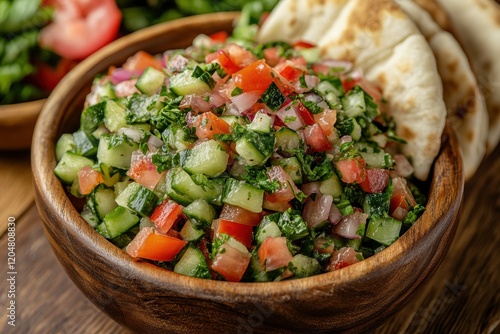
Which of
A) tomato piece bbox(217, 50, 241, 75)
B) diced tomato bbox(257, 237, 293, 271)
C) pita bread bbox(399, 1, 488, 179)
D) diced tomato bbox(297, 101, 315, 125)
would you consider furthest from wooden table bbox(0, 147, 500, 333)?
tomato piece bbox(217, 50, 241, 75)

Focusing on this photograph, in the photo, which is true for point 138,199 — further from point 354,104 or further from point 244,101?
point 354,104

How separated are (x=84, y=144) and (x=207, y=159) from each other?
26.6 inches

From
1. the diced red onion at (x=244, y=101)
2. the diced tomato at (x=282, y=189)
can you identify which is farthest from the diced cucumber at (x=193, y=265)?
the diced red onion at (x=244, y=101)

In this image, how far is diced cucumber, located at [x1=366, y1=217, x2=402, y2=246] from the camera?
2.37 metres

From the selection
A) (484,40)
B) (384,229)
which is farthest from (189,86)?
(484,40)

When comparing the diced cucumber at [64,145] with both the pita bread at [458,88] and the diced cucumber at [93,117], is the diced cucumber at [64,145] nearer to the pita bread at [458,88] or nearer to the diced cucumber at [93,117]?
the diced cucumber at [93,117]

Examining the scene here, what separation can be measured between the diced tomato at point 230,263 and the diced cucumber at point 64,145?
0.95 metres

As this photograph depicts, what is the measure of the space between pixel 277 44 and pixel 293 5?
23 cm

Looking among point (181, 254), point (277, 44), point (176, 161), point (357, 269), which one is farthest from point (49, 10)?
point (357, 269)

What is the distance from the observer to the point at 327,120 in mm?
2494

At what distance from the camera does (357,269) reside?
2125mm

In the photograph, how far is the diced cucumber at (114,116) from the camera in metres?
2.63

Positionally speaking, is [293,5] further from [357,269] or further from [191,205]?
[357,269]

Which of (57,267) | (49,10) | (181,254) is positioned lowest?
(57,267)
